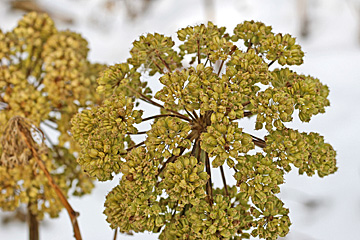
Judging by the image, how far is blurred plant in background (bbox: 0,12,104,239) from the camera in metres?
0.89

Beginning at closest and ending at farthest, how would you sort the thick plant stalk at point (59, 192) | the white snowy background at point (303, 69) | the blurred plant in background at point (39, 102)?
1. the thick plant stalk at point (59, 192)
2. the blurred plant in background at point (39, 102)
3. the white snowy background at point (303, 69)

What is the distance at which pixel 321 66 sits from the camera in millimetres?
2979

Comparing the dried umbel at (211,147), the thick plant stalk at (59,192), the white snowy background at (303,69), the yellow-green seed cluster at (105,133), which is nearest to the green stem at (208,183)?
the dried umbel at (211,147)

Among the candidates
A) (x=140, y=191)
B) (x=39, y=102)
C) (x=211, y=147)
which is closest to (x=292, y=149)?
(x=211, y=147)

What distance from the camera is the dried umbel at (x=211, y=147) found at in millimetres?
605

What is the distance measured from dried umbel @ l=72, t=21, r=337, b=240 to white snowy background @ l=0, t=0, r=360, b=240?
2.23 ft

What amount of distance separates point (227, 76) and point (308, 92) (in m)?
0.13

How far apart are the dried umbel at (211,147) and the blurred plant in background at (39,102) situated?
246 millimetres

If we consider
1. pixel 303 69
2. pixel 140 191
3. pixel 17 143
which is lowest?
pixel 140 191

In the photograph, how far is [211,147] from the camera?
61 cm

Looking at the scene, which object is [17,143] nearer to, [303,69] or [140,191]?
[140,191]

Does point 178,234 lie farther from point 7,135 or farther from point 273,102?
point 7,135

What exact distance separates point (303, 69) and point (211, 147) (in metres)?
2.45

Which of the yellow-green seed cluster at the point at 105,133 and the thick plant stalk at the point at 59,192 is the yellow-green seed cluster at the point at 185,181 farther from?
the thick plant stalk at the point at 59,192
